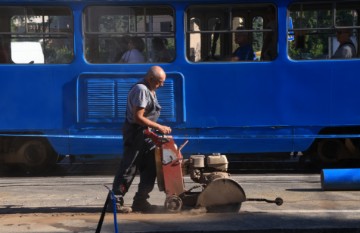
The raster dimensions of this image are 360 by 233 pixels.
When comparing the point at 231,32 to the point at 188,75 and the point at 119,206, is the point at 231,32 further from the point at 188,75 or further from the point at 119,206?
the point at 119,206

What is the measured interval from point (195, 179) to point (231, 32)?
143 inches

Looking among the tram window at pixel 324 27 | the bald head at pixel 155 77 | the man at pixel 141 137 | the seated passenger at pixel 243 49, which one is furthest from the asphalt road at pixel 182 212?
the tram window at pixel 324 27

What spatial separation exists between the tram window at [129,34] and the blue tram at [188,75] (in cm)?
2

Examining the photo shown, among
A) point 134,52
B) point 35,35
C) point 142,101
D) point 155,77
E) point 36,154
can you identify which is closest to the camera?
point 142,101

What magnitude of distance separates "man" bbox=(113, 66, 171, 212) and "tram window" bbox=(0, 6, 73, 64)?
3657mm

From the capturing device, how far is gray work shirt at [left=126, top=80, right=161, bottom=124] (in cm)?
834

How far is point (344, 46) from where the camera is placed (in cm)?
1190

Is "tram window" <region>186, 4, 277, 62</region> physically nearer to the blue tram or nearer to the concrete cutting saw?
the blue tram

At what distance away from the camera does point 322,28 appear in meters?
11.8

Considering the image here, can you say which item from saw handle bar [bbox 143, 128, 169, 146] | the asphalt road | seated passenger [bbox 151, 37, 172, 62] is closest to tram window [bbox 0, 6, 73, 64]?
seated passenger [bbox 151, 37, 172, 62]

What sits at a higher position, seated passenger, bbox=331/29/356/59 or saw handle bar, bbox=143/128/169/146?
seated passenger, bbox=331/29/356/59

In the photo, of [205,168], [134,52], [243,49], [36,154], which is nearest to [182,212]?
[205,168]

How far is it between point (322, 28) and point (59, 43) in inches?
157

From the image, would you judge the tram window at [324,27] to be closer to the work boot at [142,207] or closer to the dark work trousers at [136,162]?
the dark work trousers at [136,162]
